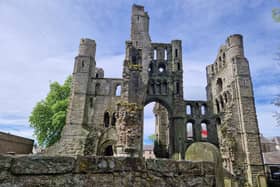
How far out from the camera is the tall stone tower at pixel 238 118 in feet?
53.5

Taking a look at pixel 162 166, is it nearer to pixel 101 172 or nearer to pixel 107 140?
pixel 101 172

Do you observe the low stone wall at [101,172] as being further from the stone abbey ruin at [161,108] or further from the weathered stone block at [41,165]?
the stone abbey ruin at [161,108]

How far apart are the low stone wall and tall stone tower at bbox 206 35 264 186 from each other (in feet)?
53.6

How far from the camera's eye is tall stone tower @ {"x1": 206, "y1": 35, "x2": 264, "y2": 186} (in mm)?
16297

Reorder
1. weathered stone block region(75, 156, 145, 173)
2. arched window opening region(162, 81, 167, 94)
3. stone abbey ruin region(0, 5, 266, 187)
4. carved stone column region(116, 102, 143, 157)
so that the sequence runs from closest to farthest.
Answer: weathered stone block region(75, 156, 145, 173), carved stone column region(116, 102, 143, 157), stone abbey ruin region(0, 5, 266, 187), arched window opening region(162, 81, 167, 94)

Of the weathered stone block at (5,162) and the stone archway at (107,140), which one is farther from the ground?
the stone archway at (107,140)

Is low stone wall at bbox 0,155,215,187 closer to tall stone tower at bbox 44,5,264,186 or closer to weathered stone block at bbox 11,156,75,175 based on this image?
weathered stone block at bbox 11,156,75,175

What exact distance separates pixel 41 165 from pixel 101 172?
64 cm

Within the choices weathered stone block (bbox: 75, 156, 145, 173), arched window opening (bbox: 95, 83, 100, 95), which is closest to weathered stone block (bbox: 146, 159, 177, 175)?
weathered stone block (bbox: 75, 156, 145, 173)

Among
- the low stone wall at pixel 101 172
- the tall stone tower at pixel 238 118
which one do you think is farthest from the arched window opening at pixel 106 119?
the low stone wall at pixel 101 172

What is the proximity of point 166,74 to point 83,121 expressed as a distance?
37.3 feet

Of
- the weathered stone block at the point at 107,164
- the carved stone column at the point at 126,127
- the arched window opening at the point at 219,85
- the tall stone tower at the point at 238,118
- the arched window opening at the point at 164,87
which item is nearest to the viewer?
the weathered stone block at the point at 107,164

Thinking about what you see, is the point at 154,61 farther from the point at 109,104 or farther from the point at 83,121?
the point at 83,121

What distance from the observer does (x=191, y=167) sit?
250cm
